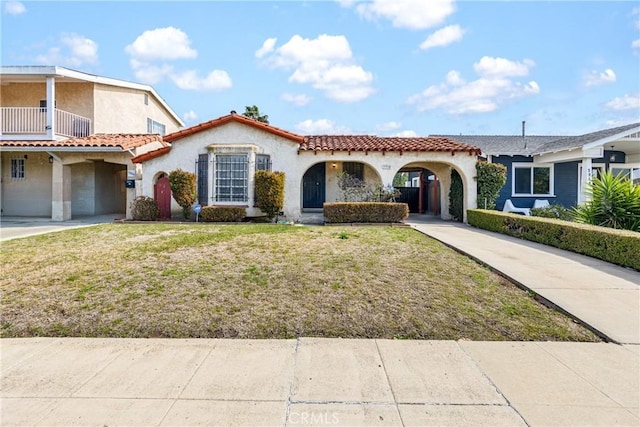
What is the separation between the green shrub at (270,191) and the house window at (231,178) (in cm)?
95

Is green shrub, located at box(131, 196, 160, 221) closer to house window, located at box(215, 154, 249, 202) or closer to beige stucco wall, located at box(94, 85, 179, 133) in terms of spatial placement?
house window, located at box(215, 154, 249, 202)

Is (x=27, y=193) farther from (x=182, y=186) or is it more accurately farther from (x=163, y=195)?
(x=182, y=186)

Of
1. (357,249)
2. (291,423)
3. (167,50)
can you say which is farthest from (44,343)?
(167,50)

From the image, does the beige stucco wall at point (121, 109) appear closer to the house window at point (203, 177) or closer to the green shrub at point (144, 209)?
the green shrub at point (144, 209)

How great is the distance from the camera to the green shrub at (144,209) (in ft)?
49.0

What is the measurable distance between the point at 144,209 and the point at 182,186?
2.30m

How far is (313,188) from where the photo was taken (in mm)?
18516

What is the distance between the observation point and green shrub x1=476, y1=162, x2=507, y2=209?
50.9ft

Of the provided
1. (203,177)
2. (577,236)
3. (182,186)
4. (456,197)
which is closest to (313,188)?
(203,177)

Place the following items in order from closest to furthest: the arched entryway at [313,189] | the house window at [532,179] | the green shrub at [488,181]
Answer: the green shrub at [488,181] → the arched entryway at [313,189] → the house window at [532,179]

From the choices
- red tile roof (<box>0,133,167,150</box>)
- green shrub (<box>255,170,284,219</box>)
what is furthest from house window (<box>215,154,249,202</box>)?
red tile roof (<box>0,133,167,150</box>)

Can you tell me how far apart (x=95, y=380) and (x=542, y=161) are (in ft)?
70.6

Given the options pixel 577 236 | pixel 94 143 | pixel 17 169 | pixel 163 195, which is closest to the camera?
pixel 577 236

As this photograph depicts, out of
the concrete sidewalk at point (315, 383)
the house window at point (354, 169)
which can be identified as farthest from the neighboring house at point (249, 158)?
the concrete sidewalk at point (315, 383)
